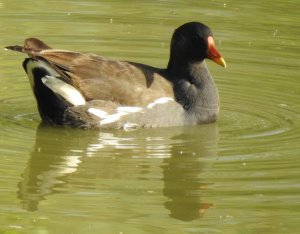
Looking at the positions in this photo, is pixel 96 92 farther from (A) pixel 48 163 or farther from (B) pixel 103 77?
(A) pixel 48 163

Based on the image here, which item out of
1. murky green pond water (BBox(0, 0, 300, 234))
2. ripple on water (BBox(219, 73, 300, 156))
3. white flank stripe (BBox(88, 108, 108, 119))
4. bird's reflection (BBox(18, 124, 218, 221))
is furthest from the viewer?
white flank stripe (BBox(88, 108, 108, 119))

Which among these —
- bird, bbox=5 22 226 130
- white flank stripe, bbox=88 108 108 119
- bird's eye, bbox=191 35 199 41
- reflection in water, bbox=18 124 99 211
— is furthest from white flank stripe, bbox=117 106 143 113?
bird's eye, bbox=191 35 199 41

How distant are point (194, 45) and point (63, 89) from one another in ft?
4.65

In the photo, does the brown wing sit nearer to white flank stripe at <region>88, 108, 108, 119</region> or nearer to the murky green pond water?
white flank stripe at <region>88, 108, 108, 119</region>

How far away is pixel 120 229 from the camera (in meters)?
7.35

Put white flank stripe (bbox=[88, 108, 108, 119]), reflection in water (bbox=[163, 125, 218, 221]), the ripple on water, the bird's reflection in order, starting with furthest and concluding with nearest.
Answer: white flank stripe (bbox=[88, 108, 108, 119]) < the ripple on water < the bird's reflection < reflection in water (bbox=[163, 125, 218, 221])

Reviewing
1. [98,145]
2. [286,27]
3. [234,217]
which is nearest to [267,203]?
[234,217]

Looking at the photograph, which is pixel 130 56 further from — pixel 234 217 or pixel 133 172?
pixel 234 217

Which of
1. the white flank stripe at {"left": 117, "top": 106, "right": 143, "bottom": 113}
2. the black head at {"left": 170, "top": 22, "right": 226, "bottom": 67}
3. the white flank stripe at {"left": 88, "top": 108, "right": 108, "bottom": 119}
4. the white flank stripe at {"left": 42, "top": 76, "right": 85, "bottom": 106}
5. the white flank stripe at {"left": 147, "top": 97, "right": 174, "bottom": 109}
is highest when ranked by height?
the black head at {"left": 170, "top": 22, "right": 226, "bottom": 67}

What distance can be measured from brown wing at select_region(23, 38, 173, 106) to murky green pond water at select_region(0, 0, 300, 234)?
1.09 ft

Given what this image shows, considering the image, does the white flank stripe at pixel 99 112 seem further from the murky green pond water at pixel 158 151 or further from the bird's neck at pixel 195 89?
the bird's neck at pixel 195 89

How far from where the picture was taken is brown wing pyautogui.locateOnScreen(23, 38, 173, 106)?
10000mm

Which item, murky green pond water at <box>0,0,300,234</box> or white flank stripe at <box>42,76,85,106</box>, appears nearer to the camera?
murky green pond water at <box>0,0,300,234</box>

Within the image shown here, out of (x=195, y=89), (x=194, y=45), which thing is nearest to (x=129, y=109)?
(x=195, y=89)
